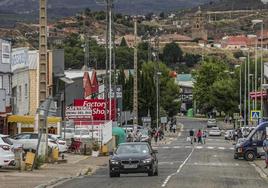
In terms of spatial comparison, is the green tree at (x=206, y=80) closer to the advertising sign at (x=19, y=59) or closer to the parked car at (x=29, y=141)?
the advertising sign at (x=19, y=59)

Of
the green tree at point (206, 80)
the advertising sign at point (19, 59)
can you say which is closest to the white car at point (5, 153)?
the advertising sign at point (19, 59)

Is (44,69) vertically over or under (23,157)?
over

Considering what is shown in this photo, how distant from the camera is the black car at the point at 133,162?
3522 cm

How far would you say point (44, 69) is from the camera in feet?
134

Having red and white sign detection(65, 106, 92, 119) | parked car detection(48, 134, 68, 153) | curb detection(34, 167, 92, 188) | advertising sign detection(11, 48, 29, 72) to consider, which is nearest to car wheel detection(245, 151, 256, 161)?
red and white sign detection(65, 106, 92, 119)

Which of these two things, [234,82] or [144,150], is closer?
[144,150]

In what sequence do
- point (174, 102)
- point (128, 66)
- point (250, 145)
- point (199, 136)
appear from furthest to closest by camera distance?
1. point (128, 66)
2. point (174, 102)
3. point (199, 136)
4. point (250, 145)

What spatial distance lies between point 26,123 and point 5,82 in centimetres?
314

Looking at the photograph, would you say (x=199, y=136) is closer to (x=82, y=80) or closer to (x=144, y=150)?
(x=82, y=80)

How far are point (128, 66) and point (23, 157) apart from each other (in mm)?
121606

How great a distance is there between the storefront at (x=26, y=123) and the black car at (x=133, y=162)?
69.3 feet

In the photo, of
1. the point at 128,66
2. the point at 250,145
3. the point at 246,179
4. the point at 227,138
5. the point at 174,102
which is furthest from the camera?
the point at 128,66

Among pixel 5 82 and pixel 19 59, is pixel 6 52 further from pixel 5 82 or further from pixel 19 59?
pixel 19 59

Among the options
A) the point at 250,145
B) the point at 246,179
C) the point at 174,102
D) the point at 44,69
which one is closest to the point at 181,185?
the point at 246,179
